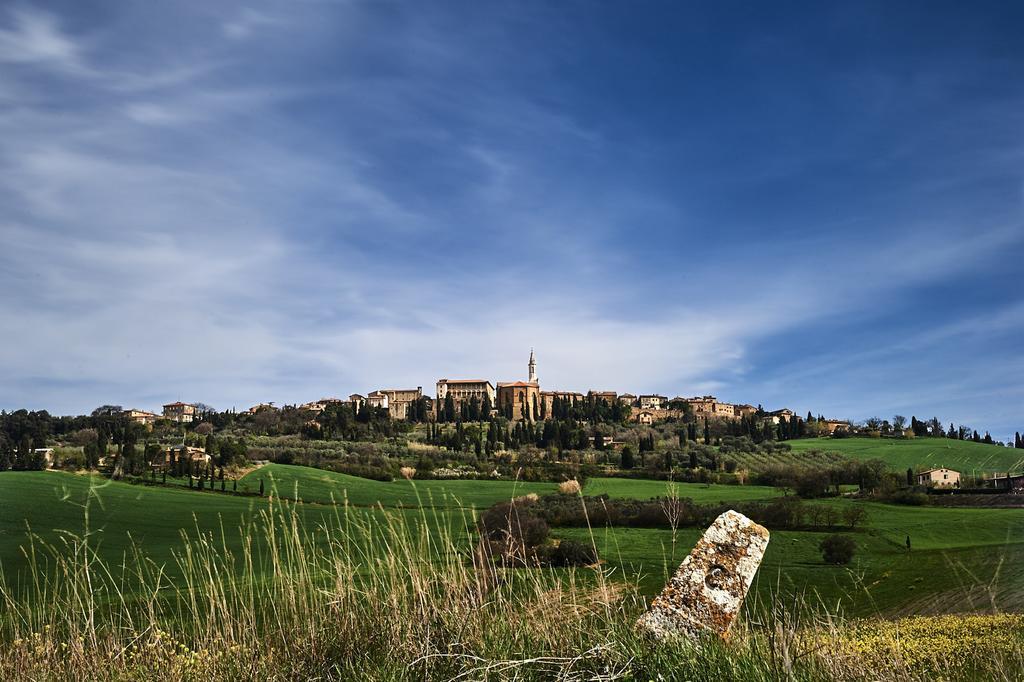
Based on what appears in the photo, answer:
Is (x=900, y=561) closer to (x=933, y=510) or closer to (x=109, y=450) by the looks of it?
(x=933, y=510)

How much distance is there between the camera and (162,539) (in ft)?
130

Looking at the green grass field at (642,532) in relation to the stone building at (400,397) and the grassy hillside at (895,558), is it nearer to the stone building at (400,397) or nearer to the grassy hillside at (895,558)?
the grassy hillside at (895,558)

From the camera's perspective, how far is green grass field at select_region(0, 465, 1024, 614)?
2350 cm

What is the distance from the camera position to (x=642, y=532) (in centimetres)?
3575

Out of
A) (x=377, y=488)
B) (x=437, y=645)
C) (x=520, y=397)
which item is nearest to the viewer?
(x=437, y=645)

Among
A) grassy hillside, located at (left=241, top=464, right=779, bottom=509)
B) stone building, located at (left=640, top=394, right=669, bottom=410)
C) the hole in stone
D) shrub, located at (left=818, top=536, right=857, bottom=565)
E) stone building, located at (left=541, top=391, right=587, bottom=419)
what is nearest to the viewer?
the hole in stone

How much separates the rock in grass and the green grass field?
1226cm

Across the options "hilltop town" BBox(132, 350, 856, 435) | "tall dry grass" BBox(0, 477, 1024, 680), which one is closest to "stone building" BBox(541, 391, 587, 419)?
"hilltop town" BBox(132, 350, 856, 435)

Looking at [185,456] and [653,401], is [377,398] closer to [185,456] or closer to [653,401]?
[653,401]

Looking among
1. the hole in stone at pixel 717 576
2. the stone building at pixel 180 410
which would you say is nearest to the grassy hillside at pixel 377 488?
the hole in stone at pixel 717 576

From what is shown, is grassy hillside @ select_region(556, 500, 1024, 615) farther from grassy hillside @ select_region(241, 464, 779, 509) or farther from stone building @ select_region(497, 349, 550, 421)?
stone building @ select_region(497, 349, 550, 421)

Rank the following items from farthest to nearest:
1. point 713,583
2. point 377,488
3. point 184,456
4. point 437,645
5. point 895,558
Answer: point 184,456 → point 377,488 → point 895,558 → point 713,583 → point 437,645

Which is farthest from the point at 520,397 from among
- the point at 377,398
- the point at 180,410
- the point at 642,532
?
the point at 642,532

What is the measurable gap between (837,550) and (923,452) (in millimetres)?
58154
